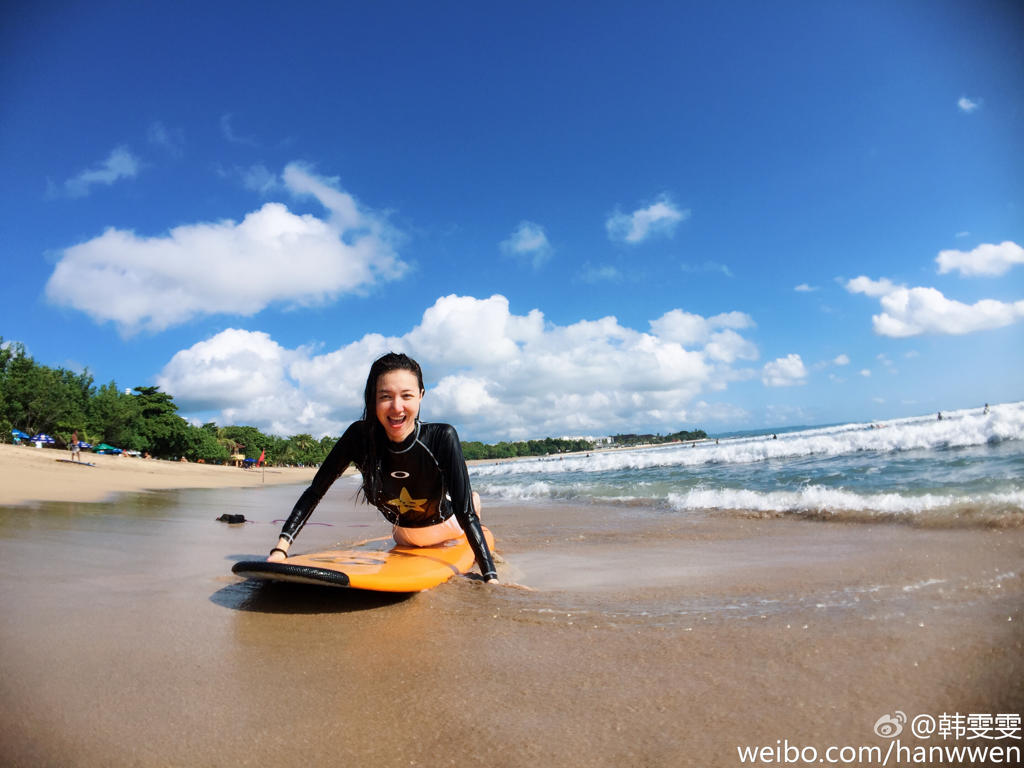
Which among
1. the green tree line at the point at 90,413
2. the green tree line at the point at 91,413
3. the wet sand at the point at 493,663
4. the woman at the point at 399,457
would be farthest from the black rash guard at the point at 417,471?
the green tree line at the point at 90,413

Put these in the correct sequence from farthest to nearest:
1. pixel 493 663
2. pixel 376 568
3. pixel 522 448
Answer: pixel 522 448 → pixel 376 568 → pixel 493 663

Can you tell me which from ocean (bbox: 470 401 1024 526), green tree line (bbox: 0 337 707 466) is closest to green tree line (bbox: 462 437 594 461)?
green tree line (bbox: 0 337 707 466)

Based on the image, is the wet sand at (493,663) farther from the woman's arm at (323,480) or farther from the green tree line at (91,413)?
the green tree line at (91,413)

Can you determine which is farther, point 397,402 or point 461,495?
Result: point 461,495

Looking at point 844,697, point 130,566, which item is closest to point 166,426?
point 130,566

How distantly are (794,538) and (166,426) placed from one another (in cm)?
6103

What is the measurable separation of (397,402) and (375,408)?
0.20 m

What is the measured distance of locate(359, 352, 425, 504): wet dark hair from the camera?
3.26 meters

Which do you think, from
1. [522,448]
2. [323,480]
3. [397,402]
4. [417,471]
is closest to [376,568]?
[417,471]

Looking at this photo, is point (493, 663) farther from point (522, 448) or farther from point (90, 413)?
point (522, 448)

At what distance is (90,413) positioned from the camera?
46500mm

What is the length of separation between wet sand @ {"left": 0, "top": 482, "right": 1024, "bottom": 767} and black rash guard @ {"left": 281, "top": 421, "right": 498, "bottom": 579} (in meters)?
0.35

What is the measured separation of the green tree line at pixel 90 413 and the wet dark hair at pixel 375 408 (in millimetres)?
49138

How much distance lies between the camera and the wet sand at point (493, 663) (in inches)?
56.7
